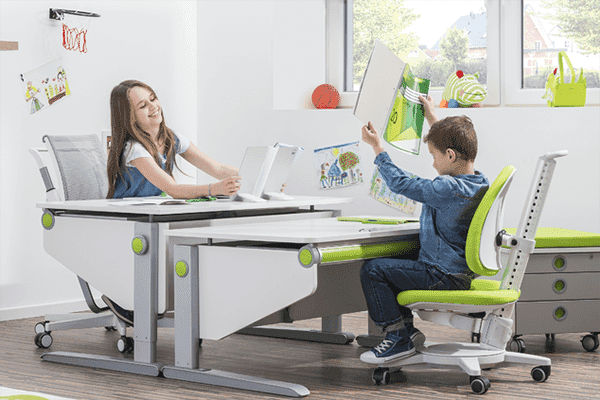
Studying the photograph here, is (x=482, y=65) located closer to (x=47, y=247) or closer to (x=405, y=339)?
(x=405, y=339)

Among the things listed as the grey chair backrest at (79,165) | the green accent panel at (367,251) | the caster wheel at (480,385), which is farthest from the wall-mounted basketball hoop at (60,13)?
the caster wheel at (480,385)

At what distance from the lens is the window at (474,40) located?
4.38m

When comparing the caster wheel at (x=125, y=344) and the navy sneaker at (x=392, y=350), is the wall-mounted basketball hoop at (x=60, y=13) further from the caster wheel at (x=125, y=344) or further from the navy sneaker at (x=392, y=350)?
the navy sneaker at (x=392, y=350)

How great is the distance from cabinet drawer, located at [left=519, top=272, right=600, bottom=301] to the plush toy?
1.30 m

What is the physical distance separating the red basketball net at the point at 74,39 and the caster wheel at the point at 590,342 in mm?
2872

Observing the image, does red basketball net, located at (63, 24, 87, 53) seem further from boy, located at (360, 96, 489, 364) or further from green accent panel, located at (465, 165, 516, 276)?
green accent panel, located at (465, 165, 516, 276)

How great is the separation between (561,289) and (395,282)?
0.97 meters

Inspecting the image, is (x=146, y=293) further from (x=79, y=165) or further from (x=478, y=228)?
(x=478, y=228)

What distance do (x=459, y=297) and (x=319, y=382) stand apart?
0.57 metres

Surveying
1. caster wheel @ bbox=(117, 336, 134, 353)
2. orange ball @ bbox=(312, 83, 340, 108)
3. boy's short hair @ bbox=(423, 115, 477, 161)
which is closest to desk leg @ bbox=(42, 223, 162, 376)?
caster wheel @ bbox=(117, 336, 134, 353)

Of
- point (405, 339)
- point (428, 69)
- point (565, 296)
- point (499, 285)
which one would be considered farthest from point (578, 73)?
point (405, 339)

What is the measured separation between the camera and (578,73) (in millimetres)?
4297

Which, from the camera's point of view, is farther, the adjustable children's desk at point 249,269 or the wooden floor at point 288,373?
the wooden floor at point 288,373

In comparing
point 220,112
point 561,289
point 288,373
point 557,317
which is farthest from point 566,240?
point 220,112
